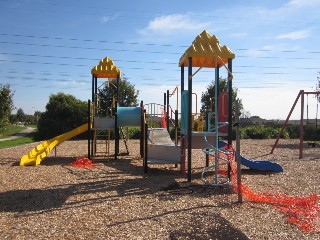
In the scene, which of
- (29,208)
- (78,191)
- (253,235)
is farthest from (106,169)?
(253,235)

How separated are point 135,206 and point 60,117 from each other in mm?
23969

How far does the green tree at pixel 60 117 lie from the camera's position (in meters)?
28.1

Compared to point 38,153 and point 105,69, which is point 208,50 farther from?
point 38,153

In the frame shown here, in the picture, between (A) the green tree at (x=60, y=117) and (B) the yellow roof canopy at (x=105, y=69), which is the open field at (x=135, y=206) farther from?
(A) the green tree at (x=60, y=117)

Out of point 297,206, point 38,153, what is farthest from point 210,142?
point 38,153

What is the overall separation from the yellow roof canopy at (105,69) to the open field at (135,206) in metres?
4.92

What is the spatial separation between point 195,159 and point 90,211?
25.1ft

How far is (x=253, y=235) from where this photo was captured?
446 cm

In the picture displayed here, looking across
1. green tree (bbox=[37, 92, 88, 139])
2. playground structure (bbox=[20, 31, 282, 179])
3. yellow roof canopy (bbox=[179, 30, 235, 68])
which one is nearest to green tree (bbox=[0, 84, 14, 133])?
green tree (bbox=[37, 92, 88, 139])

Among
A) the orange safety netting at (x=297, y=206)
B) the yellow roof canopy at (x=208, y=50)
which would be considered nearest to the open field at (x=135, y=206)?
the orange safety netting at (x=297, y=206)

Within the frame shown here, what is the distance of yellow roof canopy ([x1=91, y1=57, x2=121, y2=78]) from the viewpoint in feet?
44.3

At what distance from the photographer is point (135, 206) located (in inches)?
234

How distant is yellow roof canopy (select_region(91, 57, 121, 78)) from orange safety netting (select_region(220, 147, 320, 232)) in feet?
25.4

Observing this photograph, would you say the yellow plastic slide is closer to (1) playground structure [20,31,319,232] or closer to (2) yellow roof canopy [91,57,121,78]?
(1) playground structure [20,31,319,232]
